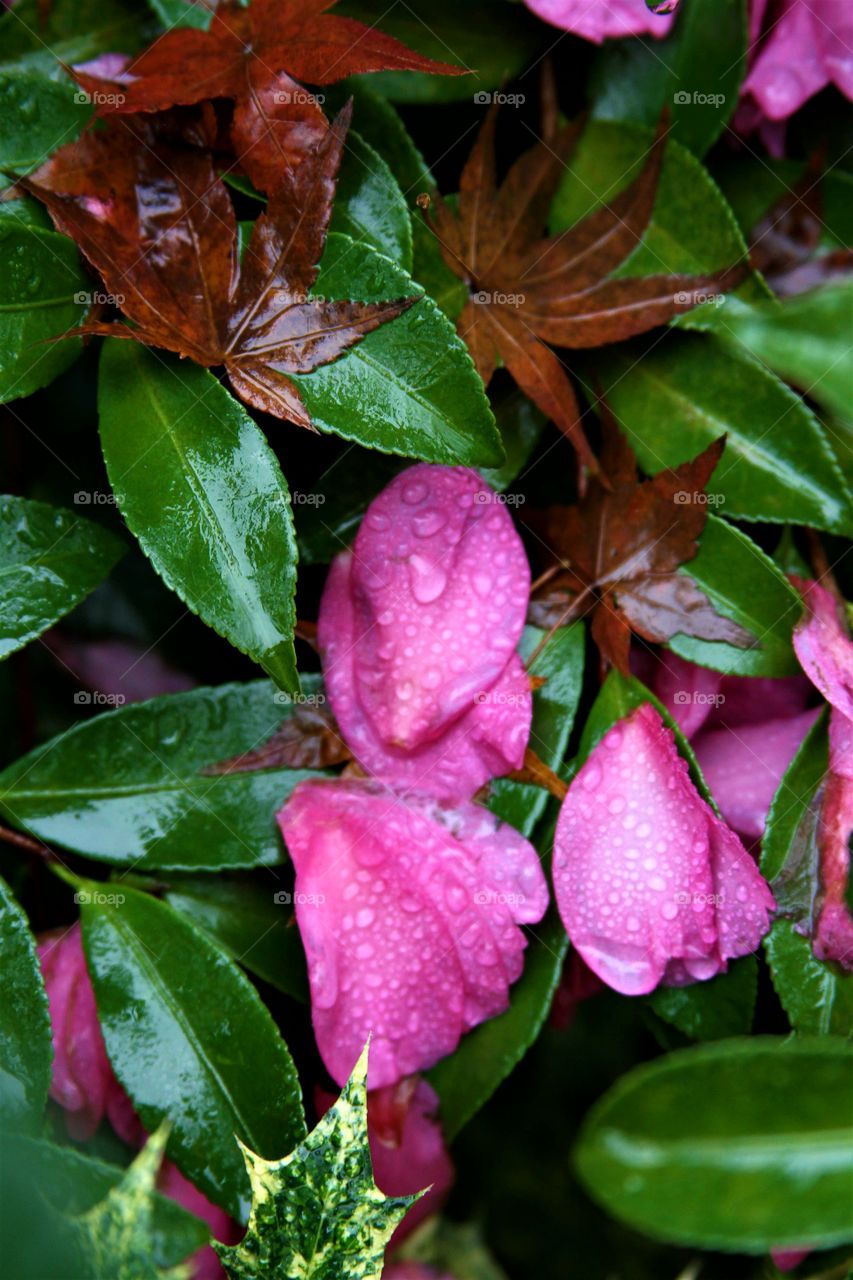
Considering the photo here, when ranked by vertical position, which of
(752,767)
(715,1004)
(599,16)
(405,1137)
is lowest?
(405,1137)

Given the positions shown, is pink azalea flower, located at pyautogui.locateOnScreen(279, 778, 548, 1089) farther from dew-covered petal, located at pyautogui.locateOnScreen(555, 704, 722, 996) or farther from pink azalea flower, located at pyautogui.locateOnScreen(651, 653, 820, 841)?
pink azalea flower, located at pyautogui.locateOnScreen(651, 653, 820, 841)

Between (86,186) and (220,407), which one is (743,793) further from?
(86,186)

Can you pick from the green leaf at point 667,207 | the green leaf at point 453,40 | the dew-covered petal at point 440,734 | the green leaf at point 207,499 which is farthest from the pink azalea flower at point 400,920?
the green leaf at point 453,40

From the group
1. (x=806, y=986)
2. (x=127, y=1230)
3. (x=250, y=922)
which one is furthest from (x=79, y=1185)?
(x=806, y=986)

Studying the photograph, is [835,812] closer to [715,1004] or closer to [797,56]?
[715,1004]

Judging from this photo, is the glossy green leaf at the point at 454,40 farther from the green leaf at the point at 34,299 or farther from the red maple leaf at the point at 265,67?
the green leaf at the point at 34,299

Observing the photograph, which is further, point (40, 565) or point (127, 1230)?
point (40, 565)
